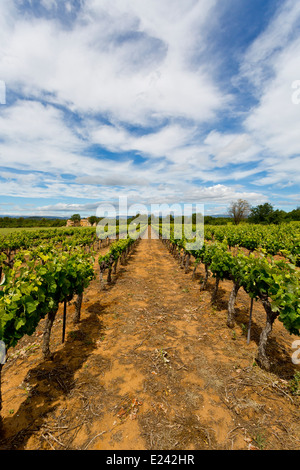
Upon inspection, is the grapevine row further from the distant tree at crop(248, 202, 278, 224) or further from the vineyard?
the distant tree at crop(248, 202, 278, 224)

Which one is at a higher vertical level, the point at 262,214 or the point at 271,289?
the point at 262,214

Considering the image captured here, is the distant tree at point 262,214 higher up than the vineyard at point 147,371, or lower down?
higher up

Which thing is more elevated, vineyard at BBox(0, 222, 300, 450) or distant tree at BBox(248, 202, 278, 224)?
distant tree at BBox(248, 202, 278, 224)

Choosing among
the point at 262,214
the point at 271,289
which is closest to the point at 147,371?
the point at 271,289

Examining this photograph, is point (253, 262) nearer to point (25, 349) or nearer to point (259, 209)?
point (25, 349)

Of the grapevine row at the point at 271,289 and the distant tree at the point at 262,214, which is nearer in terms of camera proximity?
the grapevine row at the point at 271,289
